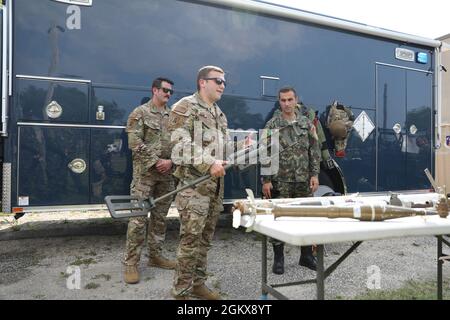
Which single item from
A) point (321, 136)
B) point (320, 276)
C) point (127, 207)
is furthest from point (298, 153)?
point (320, 276)

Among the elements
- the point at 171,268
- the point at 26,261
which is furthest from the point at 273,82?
the point at 26,261

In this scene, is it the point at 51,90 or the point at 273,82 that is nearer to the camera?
the point at 51,90

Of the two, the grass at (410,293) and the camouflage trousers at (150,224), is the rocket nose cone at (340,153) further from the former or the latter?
the camouflage trousers at (150,224)

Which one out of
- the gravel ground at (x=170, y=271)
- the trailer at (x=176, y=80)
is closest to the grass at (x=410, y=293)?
the gravel ground at (x=170, y=271)

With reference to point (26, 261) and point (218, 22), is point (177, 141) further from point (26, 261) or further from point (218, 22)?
point (26, 261)

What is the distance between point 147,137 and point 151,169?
31 centimetres

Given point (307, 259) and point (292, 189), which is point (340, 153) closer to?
point (292, 189)

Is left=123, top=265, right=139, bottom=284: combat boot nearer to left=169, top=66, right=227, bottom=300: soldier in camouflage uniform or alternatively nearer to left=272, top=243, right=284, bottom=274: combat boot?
left=169, top=66, right=227, bottom=300: soldier in camouflage uniform

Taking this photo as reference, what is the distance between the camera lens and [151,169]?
3.51 meters

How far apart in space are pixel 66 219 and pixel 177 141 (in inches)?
145

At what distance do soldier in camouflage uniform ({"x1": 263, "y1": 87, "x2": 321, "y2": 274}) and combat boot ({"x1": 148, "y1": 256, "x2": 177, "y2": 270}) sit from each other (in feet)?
3.30

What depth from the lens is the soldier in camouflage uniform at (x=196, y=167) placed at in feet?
8.89

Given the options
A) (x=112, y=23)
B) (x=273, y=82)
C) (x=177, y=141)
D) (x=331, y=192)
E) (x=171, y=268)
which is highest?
(x=112, y=23)
